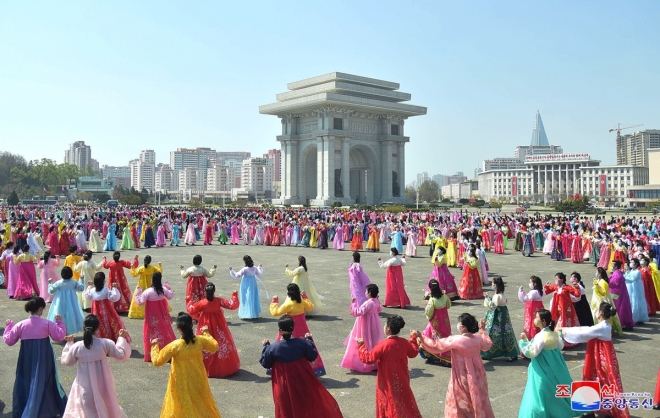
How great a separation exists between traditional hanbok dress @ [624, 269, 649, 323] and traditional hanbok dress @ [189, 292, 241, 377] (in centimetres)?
729

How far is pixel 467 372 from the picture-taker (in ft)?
17.4

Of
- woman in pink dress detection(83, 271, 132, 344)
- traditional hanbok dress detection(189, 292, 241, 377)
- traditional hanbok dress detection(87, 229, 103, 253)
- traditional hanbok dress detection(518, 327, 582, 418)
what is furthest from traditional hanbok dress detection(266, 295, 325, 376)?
traditional hanbok dress detection(87, 229, 103, 253)

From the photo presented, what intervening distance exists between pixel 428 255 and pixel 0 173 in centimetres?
10335

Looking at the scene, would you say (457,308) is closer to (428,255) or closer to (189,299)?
(189,299)

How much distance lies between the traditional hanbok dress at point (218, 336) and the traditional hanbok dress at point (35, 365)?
1.83m

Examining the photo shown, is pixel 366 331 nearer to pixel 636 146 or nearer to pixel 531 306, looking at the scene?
pixel 531 306

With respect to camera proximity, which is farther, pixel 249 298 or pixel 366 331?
pixel 249 298

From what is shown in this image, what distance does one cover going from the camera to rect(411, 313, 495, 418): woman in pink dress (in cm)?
523

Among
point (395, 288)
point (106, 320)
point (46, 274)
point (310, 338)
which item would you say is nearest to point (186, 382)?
point (310, 338)

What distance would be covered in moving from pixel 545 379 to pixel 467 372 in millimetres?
800

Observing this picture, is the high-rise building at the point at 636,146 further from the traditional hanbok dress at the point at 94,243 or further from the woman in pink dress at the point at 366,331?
the woman in pink dress at the point at 366,331

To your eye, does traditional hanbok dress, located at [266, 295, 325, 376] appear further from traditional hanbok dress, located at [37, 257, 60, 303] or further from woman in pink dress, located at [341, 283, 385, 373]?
traditional hanbok dress, located at [37, 257, 60, 303]

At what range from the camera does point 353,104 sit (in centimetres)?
5981

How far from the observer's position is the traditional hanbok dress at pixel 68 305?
830cm
